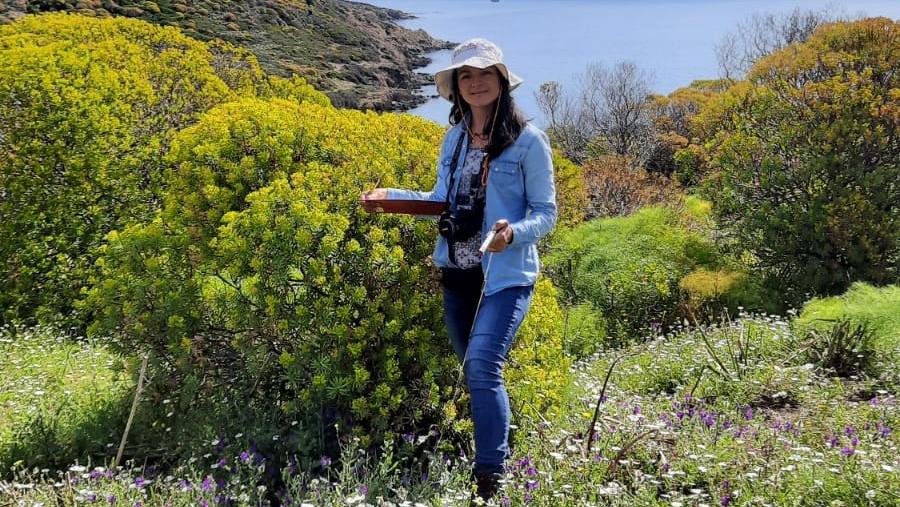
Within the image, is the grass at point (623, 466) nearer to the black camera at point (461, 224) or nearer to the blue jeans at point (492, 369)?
the blue jeans at point (492, 369)

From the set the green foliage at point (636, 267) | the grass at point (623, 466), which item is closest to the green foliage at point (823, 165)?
the green foliage at point (636, 267)

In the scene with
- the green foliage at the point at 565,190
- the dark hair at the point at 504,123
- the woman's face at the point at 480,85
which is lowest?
the green foliage at the point at 565,190

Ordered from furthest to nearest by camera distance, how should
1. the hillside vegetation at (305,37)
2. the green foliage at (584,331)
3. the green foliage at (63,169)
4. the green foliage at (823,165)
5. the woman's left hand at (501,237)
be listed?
the hillside vegetation at (305,37), the green foliage at (823,165), the green foliage at (584,331), the green foliage at (63,169), the woman's left hand at (501,237)

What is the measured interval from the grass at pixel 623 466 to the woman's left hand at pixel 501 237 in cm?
91

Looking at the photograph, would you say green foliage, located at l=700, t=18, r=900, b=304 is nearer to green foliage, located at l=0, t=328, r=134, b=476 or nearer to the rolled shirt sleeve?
the rolled shirt sleeve

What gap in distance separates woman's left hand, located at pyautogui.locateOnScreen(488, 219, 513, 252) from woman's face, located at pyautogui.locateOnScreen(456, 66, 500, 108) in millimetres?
539

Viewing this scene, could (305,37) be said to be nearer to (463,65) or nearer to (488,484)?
(463,65)

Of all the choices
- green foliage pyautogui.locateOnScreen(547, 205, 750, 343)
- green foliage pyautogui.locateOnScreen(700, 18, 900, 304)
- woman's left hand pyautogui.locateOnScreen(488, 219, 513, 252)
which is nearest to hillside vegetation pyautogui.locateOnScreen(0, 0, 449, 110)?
green foliage pyautogui.locateOnScreen(547, 205, 750, 343)

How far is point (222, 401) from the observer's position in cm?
341

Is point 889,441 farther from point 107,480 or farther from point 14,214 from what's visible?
point 14,214

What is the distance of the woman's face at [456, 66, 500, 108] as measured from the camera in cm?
275

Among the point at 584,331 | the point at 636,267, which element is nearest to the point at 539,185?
the point at 584,331

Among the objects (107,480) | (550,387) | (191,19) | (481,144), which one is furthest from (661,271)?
(191,19)

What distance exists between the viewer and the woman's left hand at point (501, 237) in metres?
2.50
